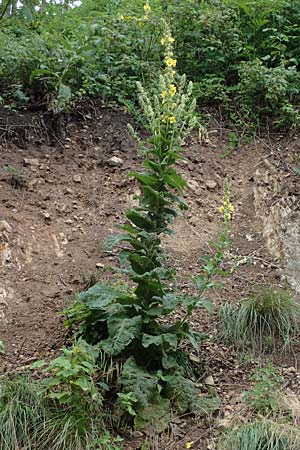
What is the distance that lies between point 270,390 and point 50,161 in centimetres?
335

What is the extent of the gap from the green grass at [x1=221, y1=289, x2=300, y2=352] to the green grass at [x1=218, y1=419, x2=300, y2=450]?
0.98 m

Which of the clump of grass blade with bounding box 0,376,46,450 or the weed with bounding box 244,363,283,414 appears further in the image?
the weed with bounding box 244,363,283,414

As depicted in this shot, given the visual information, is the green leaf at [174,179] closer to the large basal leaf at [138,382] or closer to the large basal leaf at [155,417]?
the large basal leaf at [138,382]

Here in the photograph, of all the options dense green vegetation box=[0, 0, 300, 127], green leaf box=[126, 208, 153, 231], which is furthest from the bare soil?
green leaf box=[126, 208, 153, 231]

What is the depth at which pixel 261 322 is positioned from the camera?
14.3 feet

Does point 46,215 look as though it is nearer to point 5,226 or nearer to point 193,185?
point 5,226

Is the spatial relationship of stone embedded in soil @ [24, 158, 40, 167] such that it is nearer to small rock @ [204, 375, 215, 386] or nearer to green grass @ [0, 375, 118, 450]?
green grass @ [0, 375, 118, 450]

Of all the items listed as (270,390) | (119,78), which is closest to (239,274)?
(270,390)

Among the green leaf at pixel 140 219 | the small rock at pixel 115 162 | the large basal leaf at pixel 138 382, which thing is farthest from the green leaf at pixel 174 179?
the small rock at pixel 115 162

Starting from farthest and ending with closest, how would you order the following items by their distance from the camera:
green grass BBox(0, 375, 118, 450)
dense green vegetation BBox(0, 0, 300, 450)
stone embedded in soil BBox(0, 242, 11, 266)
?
stone embedded in soil BBox(0, 242, 11, 266), dense green vegetation BBox(0, 0, 300, 450), green grass BBox(0, 375, 118, 450)

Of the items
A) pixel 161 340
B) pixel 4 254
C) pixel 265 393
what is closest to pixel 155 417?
pixel 161 340

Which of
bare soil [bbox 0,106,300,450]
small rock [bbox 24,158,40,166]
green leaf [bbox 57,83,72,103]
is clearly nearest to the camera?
bare soil [bbox 0,106,300,450]

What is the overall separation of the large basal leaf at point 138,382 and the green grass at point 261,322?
987 millimetres

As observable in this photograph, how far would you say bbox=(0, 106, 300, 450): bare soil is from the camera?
13.8 ft
